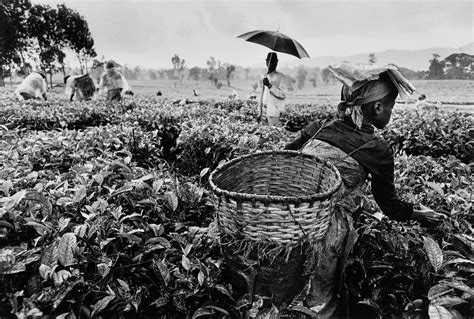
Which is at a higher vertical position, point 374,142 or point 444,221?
point 374,142

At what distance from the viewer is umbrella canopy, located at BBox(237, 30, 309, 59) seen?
5480 mm

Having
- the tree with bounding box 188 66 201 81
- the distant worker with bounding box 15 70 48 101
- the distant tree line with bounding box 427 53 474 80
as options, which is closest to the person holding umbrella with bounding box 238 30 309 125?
the distant worker with bounding box 15 70 48 101

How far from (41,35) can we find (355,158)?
39.2 meters

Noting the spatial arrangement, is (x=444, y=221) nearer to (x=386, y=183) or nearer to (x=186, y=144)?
(x=386, y=183)

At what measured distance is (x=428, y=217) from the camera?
1706 millimetres

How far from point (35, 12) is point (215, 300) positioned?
39.2 metres

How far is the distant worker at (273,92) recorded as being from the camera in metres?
6.88

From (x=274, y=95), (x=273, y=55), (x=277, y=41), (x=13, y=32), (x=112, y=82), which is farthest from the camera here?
(x=13, y=32)

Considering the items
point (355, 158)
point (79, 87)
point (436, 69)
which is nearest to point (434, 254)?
point (355, 158)

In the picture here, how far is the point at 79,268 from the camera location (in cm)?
128

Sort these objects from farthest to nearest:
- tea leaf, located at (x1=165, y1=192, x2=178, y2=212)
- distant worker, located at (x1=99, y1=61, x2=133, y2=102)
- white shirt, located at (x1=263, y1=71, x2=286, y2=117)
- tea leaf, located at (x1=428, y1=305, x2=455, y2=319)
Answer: distant worker, located at (x1=99, y1=61, x2=133, y2=102), white shirt, located at (x1=263, y1=71, x2=286, y2=117), tea leaf, located at (x1=165, y1=192, x2=178, y2=212), tea leaf, located at (x1=428, y1=305, x2=455, y2=319)

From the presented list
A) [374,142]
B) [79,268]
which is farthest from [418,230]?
[79,268]

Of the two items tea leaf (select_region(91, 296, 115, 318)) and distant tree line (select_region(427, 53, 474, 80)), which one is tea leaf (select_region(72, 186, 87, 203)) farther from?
distant tree line (select_region(427, 53, 474, 80))

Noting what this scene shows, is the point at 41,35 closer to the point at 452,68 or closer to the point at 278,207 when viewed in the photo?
the point at 278,207
